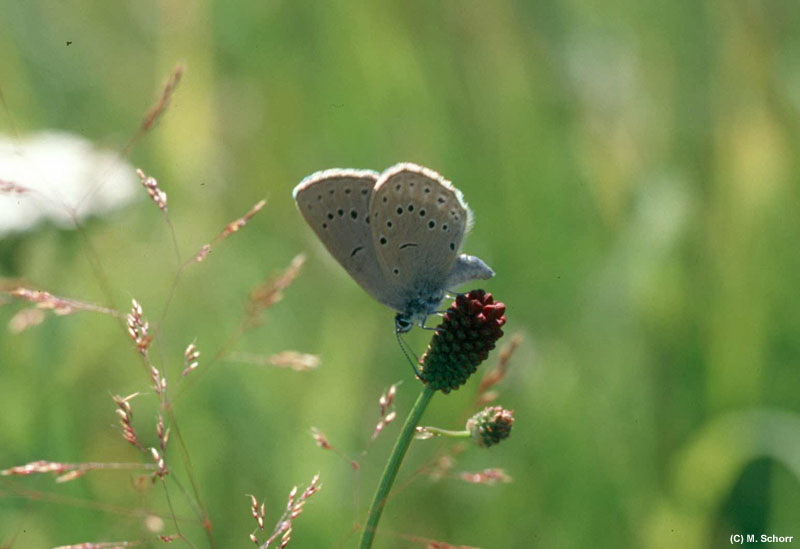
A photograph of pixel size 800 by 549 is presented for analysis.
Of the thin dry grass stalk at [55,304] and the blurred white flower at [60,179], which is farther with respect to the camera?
the blurred white flower at [60,179]

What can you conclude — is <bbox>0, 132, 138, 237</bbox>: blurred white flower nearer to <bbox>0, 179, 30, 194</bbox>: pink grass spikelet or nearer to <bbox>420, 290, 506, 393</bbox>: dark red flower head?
<bbox>0, 179, 30, 194</bbox>: pink grass spikelet

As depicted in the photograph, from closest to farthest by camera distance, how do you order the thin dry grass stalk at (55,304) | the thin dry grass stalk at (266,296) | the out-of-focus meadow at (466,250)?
the thin dry grass stalk at (55,304) → the thin dry grass stalk at (266,296) → the out-of-focus meadow at (466,250)

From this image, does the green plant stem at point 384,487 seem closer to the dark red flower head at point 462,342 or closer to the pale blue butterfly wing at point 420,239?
the dark red flower head at point 462,342

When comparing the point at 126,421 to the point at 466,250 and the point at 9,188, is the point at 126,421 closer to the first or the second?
the point at 9,188

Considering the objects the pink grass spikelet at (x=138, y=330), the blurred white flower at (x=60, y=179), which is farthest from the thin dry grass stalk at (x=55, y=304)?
the blurred white flower at (x=60, y=179)

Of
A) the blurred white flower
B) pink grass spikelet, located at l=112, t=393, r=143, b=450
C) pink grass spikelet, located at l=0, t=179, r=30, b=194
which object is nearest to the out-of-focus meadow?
the blurred white flower

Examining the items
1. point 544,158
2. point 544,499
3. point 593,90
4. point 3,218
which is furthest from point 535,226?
point 3,218
